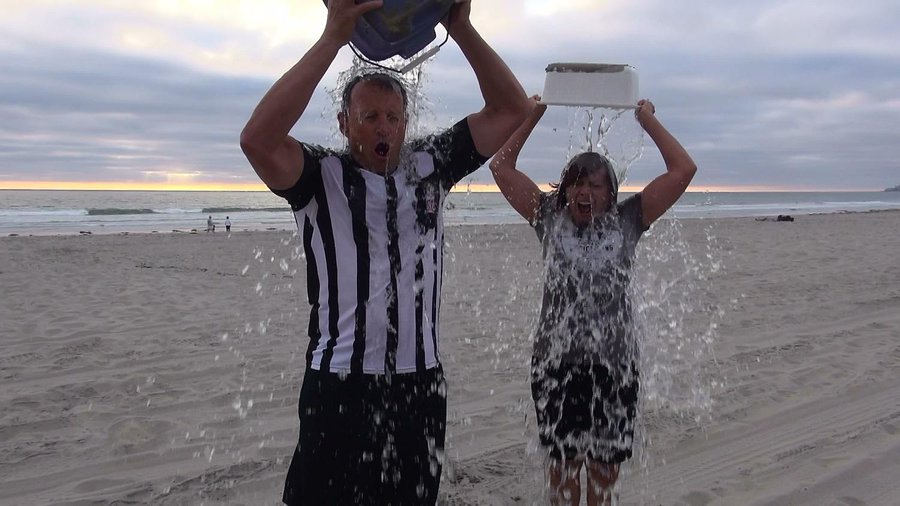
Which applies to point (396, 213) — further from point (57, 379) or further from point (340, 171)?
point (57, 379)

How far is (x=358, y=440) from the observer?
1.97 meters

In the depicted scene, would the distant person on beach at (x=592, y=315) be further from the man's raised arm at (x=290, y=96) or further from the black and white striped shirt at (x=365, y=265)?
the man's raised arm at (x=290, y=96)

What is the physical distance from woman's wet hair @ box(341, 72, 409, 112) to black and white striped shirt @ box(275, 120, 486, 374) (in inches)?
7.4

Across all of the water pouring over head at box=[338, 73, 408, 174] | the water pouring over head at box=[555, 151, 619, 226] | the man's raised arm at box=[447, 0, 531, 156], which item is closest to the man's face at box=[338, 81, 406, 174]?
the water pouring over head at box=[338, 73, 408, 174]

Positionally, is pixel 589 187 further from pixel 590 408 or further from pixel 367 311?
pixel 367 311

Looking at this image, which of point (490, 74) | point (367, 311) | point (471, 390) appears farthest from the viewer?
point (471, 390)

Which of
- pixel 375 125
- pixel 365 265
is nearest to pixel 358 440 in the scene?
pixel 365 265

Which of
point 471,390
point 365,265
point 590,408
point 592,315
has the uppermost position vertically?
point 365,265

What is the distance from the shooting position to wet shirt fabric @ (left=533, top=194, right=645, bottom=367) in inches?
111

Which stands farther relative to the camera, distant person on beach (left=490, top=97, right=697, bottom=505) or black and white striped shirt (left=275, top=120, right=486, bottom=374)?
distant person on beach (left=490, top=97, right=697, bottom=505)

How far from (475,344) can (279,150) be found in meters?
4.96

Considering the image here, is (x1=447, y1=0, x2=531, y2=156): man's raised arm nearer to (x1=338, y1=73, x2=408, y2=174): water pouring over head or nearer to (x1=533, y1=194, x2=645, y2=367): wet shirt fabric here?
(x1=338, y1=73, x2=408, y2=174): water pouring over head

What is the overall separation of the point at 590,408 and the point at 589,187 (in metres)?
0.94

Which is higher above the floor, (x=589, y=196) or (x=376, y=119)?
(x=376, y=119)
